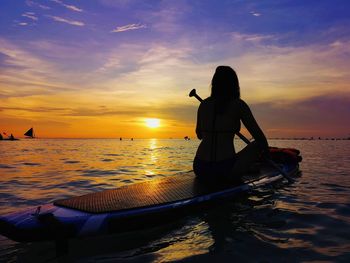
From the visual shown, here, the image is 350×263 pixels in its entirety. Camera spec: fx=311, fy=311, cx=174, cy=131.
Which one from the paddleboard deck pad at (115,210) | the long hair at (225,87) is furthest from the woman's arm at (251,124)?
the paddleboard deck pad at (115,210)

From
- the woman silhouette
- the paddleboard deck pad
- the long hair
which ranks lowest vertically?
the paddleboard deck pad

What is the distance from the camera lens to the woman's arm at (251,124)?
5328 mm

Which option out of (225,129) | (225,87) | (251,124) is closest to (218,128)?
(225,129)

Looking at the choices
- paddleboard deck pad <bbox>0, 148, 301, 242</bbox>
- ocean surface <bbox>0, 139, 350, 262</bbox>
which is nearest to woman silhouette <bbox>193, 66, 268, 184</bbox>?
paddleboard deck pad <bbox>0, 148, 301, 242</bbox>

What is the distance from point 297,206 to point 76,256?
14.7ft

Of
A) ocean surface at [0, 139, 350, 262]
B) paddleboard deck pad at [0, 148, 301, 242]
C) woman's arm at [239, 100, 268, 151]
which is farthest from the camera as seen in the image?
woman's arm at [239, 100, 268, 151]

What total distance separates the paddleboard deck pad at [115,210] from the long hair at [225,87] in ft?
5.02

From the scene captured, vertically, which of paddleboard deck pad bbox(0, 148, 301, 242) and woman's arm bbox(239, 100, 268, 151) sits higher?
woman's arm bbox(239, 100, 268, 151)

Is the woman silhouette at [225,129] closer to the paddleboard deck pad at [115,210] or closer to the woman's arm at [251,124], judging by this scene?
the woman's arm at [251,124]

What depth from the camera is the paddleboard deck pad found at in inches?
146

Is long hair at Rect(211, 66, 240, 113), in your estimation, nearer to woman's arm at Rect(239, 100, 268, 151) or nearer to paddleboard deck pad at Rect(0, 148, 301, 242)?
woman's arm at Rect(239, 100, 268, 151)

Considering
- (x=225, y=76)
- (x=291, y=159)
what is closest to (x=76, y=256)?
(x=225, y=76)

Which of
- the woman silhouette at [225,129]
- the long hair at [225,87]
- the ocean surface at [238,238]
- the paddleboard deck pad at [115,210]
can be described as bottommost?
the ocean surface at [238,238]

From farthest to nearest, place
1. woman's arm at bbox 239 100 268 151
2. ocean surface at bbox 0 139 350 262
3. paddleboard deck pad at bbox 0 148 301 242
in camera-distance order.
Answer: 1. woman's arm at bbox 239 100 268 151
2. ocean surface at bbox 0 139 350 262
3. paddleboard deck pad at bbox 0 148 301 242
